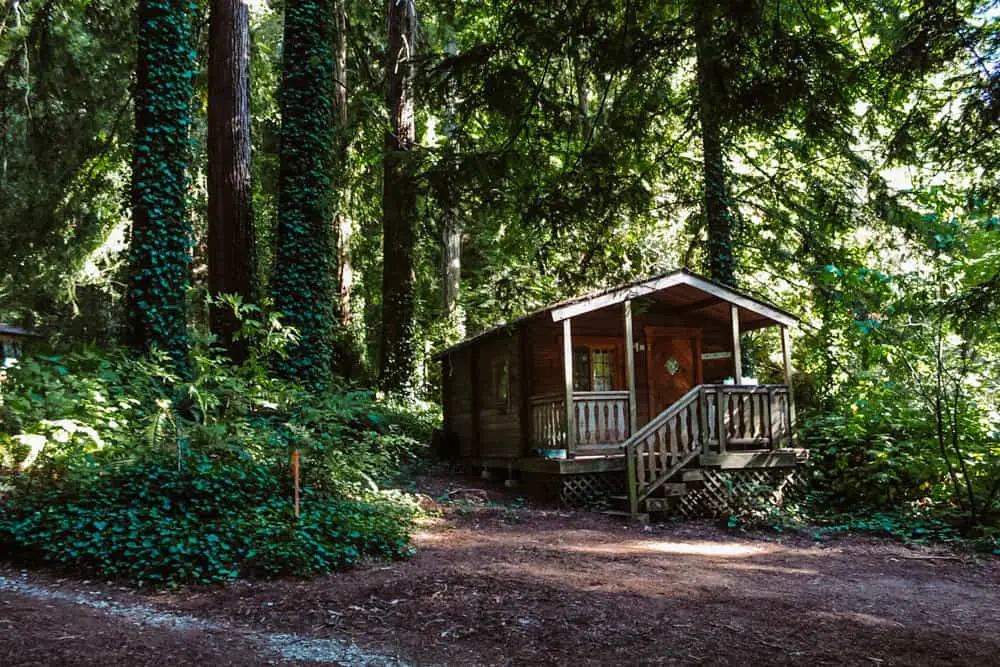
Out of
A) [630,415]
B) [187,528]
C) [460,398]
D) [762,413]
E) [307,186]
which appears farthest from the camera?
[460,398]

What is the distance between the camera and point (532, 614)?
5.42m

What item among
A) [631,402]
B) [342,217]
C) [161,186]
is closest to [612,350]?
[631,402]

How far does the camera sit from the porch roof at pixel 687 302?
485 inches

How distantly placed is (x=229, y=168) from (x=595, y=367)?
8098 mm

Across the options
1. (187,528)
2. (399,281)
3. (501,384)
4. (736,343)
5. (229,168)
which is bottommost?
(187,528)

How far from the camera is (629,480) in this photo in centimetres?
1123

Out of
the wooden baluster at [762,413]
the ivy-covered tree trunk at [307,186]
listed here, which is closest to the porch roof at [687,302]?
the wooden baluster at [762,413]

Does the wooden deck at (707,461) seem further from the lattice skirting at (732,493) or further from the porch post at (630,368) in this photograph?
the porch post at (630,368)

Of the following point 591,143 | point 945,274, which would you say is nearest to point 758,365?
point 945,274

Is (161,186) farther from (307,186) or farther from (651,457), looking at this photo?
(651,457)

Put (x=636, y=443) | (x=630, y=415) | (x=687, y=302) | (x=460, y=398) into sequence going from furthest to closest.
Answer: (x=460, y=398) → (x=687, y=302) → (x=630, y=415) → (x=636, y=443)

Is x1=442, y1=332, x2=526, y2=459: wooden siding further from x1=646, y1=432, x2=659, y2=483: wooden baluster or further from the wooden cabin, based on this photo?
x1=646, y1=432, x2=659, y2=483: wooden baluster

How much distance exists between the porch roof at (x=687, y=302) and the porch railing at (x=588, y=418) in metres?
1.54

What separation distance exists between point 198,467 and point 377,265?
2006 cm
